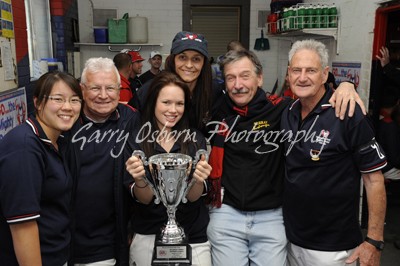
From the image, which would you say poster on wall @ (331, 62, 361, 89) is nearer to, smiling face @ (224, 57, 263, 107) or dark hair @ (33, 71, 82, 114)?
smiling face @ (224, 57, 263, 107)

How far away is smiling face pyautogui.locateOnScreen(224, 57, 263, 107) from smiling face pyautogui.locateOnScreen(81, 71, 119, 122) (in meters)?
0.59

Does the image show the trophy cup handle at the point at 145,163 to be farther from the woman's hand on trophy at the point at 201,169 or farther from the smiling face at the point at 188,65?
the smiling face at the point at 188,65

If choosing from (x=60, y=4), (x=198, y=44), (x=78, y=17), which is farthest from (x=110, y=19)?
(x=198, y=44)

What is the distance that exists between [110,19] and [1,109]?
12.9 ft

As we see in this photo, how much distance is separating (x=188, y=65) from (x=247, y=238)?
3.25ft

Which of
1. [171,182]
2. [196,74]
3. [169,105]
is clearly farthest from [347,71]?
[171,182]

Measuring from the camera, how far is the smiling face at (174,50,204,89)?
2.12 metres

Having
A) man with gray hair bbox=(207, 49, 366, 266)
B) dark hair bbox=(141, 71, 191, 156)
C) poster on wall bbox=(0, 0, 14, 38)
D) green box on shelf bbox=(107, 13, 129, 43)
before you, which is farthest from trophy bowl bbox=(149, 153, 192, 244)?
green box on shelf bbox=(107, 13, 129, 43)

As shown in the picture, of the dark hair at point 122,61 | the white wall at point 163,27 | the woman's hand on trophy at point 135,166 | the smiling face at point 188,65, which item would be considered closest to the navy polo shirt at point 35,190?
the woman's hand on trophy at point 135,166

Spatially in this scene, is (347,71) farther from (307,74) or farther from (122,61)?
(307,74)

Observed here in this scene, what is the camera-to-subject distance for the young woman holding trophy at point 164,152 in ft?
5.81

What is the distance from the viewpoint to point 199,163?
1566mm

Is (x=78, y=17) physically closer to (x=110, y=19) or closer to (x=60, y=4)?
(x=110, y=19)

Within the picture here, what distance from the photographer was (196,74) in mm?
2145
